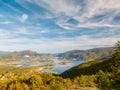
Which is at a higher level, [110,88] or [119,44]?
[119,44]

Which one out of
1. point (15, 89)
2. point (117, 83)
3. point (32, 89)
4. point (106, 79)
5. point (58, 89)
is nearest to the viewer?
point (117, 83)

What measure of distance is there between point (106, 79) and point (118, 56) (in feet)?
12.0

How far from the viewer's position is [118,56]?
26.7 m

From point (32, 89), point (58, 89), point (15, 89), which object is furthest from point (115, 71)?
point (15, 89)

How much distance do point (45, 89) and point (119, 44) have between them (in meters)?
33.4

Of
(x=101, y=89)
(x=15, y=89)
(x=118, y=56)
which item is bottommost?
(x=15, y=89)

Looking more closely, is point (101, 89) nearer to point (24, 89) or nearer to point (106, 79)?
point (106, 79)

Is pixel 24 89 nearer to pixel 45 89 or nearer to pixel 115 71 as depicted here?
pixel 45 89

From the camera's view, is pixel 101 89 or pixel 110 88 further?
pixel 101 89

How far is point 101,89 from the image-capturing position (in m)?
28.8

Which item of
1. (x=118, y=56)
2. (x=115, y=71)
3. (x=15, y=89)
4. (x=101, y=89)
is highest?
(x=118, y=56)

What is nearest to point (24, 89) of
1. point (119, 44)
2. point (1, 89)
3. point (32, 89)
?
point (32, 89)

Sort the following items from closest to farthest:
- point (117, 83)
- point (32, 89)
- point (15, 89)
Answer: point (117, 83) → point (32, 89) → point (15, 89)

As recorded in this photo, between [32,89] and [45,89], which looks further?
[32,89]
